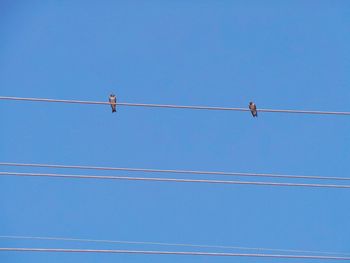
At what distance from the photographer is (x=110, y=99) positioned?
1291 centimetres

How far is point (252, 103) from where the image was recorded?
1210 centimetres

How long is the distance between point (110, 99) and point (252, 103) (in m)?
3.15

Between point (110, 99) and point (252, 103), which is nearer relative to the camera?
point (252, 103)
